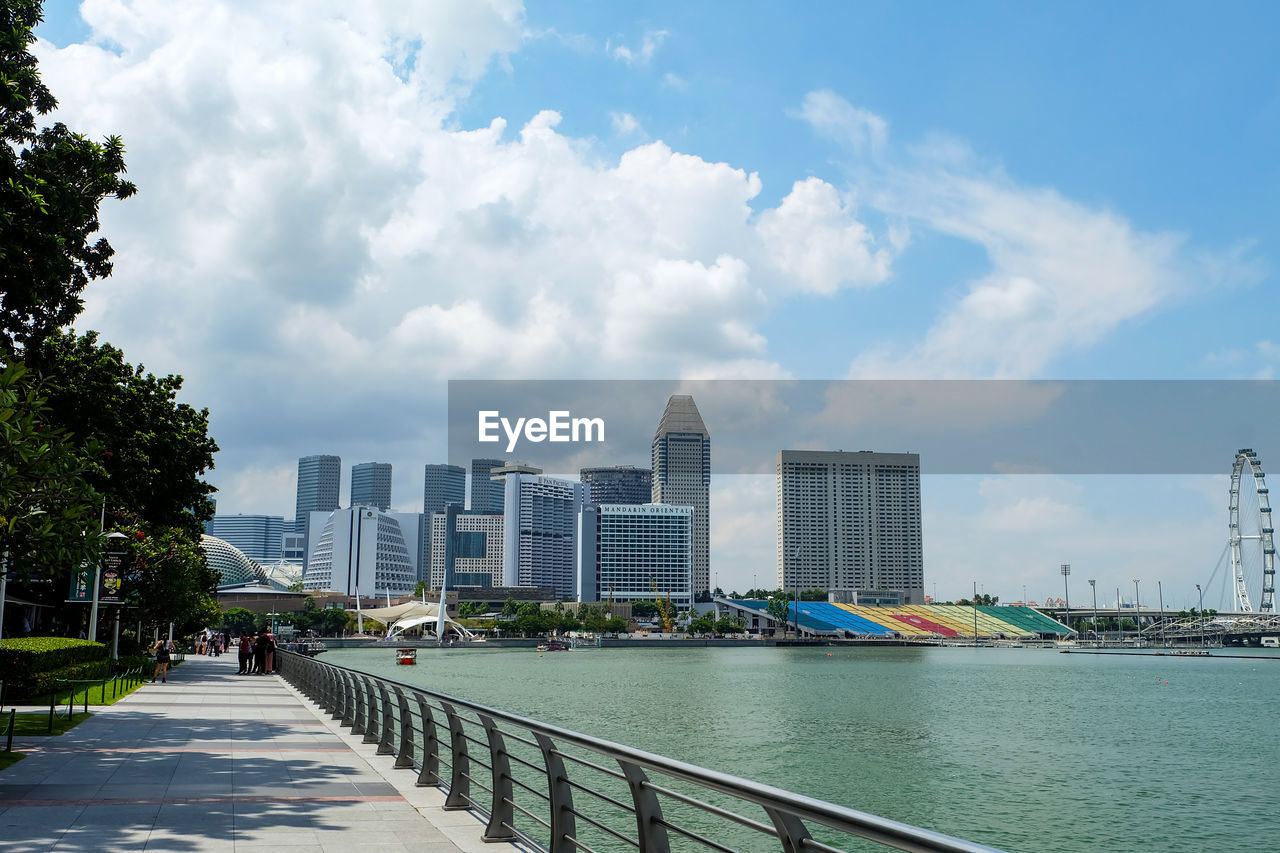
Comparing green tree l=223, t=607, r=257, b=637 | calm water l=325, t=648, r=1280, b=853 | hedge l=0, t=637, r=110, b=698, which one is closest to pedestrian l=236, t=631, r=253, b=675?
calm water l=325, t=648, r=1280, b=853

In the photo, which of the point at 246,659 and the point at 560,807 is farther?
the point at 246,659

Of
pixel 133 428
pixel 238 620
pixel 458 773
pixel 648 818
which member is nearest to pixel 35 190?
pixel 458 773

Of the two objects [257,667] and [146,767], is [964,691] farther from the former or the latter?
[146,767]

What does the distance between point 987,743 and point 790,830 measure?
36134 mm

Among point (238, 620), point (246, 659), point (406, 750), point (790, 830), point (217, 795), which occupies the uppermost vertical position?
point (790, 830)

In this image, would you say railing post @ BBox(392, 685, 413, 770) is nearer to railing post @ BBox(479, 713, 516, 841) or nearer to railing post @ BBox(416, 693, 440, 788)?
railing post @ BBox(416, 693, 440, 788)

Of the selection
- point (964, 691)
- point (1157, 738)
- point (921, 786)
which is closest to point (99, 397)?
point (921, 786)

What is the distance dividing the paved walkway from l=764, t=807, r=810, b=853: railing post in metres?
4.90

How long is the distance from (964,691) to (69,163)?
198 ft

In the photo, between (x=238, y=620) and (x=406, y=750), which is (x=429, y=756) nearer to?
(x=406, y=750)

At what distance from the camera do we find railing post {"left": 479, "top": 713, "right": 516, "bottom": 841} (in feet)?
32.5

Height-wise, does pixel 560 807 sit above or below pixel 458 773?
above

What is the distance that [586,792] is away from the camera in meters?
10.0

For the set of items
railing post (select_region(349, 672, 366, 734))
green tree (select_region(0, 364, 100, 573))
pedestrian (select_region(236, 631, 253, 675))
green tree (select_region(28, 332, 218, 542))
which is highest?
green tree (select_region(28, 332, 218, 542))
